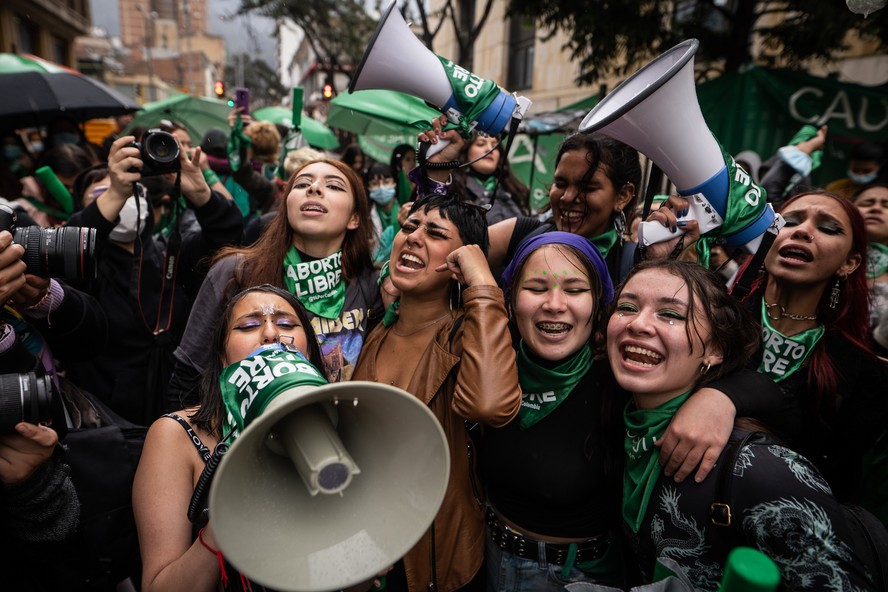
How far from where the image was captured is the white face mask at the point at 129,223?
9.02 feet

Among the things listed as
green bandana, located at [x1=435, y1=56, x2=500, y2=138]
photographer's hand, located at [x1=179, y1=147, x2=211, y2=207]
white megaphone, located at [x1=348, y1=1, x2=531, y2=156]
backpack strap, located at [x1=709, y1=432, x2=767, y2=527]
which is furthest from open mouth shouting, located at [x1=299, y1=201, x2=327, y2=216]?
backpack strap, located at [x1=709, y1=432, x2=767, y2=527]

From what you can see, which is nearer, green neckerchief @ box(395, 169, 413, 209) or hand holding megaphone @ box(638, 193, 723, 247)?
hand holding megaphone @ box(638, 193, 723, 247)

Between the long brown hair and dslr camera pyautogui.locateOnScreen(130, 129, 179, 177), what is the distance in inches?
18.3

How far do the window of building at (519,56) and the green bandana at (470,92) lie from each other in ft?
41.0

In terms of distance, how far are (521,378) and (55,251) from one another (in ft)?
5.26

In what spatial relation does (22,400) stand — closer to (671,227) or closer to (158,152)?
(158,152)

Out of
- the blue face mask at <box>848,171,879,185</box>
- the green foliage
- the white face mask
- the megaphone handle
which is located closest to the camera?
the megaphone handle

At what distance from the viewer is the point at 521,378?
5.80 ft

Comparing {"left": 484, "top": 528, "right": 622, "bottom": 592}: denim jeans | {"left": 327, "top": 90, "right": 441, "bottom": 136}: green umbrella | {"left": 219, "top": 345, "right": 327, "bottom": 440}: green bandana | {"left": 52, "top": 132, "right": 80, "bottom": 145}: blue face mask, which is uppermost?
{"left": 327, "top": 90, "right": 441, "bottom": 136}: green umbrella

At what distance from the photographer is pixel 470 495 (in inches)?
69.8

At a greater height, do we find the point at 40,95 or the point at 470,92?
the point at 40,95

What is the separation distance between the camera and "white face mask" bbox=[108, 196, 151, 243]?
2748mm

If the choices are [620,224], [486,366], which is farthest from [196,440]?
[620,224]

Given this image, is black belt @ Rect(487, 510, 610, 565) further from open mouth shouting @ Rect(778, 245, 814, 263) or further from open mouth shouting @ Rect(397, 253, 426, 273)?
open mouth shouting @ Rect(778, 245, 814, 263)
